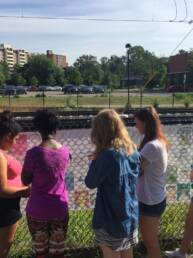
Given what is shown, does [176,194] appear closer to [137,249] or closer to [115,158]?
[137,249]

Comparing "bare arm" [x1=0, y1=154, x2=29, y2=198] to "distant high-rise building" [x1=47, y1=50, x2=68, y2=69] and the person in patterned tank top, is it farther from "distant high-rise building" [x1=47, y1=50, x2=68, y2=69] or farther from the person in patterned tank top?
"distant high-rise building" [x1=47, y1=50, x2=68, y2=69]

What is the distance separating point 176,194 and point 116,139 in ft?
7.35

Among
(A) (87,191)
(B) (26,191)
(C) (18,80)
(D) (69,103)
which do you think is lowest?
(D) (69,103)

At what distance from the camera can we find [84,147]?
530 cm

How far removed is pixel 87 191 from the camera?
535 cm

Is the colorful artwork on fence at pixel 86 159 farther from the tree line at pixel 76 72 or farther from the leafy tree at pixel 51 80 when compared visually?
the leafy tree at pixel 51 80

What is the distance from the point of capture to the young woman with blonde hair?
3.72 metres

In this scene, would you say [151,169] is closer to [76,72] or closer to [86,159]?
[86,159]

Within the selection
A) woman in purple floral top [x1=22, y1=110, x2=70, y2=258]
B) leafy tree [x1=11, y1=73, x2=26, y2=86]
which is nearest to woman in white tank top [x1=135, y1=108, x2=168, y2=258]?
woman in purple floral top [x1=22, y1=110, x2=70, y2=258]

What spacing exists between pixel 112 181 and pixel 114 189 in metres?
0.07

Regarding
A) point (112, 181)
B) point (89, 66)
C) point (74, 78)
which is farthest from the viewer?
point (89, 66)

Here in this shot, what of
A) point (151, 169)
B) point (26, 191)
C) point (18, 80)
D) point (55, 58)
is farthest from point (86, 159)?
point (55, 58)

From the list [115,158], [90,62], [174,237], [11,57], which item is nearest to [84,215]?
[174,237]

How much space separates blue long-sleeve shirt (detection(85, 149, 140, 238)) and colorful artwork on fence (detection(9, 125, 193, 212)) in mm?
1405
